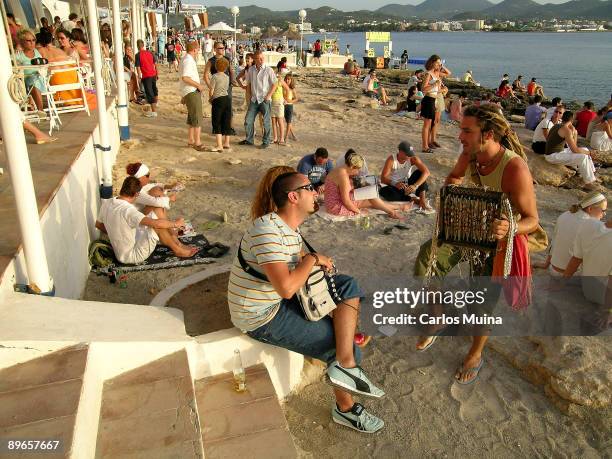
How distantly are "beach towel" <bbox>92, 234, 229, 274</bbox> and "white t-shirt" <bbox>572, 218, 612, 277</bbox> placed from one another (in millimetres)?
3646

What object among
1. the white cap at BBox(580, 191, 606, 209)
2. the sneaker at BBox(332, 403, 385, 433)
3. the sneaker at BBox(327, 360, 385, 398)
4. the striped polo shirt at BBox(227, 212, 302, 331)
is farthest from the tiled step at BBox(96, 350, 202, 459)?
the white cap at BBox(580, 191, 606, 209)

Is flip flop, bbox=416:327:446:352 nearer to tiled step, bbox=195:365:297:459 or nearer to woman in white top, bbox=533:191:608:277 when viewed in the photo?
tiled step, bbox=195:365:297:459

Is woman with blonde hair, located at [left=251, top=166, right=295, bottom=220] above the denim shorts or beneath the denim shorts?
above

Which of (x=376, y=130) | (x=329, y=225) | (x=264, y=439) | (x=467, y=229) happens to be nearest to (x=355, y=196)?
(x=329, y=225)

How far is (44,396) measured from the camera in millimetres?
2209

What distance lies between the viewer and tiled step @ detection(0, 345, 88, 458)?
2004mm

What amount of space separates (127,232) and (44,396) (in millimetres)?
2821

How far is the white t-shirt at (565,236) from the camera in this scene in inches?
181

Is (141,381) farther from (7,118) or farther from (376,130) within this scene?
(376,130)

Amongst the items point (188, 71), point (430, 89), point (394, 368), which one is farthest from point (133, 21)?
point (394, 368)

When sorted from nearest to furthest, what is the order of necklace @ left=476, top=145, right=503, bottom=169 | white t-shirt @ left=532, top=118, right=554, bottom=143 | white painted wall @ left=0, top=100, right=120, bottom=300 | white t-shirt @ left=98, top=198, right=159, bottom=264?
1. necklace @ left=476, top=145, right=503, bottom=169
2. white painted wall @ left=0, top=100, right=120, bottom=300
3. white t-shirt @ left=98, top=198, right=159, bottom=264
4. white t-shirt @ left=532, top=118, right=554, bottom=143

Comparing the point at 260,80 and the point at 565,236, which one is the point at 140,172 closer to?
the point at 565,236

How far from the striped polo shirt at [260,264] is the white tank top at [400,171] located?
4.92 metres

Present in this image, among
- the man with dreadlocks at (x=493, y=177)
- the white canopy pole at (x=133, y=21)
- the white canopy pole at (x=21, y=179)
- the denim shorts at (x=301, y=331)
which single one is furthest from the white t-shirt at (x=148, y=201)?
the white canopy pole at (x=133, y=21)
